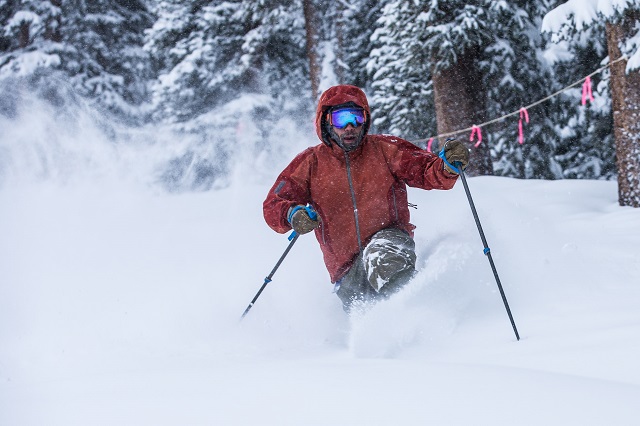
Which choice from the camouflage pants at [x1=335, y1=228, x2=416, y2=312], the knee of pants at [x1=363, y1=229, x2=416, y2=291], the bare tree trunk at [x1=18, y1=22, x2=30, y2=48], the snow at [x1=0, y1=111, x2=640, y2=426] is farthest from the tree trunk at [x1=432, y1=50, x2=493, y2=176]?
the bare tree trunk at [x1=18, y1=22, x2=30, y2=48]

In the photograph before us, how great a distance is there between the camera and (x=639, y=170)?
23.8 feet

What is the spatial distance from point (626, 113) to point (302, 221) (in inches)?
183

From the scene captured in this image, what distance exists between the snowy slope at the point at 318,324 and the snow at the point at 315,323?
0.05ft

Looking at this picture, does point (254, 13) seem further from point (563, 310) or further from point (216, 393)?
point (216, 393)

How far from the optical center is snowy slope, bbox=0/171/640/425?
2.50m

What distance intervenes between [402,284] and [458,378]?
179 centimetres

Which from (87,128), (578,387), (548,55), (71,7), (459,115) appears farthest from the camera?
(71,7)

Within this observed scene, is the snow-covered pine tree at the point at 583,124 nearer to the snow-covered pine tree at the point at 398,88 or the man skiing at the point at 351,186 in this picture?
the snow-covered pine tree at the point at 398,88

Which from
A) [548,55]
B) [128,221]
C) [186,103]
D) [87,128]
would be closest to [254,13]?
[186,103]

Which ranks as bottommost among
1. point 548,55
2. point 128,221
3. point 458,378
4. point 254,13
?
point 128,221

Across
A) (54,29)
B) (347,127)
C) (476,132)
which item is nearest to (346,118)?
(347,127)

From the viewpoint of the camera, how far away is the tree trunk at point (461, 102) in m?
11.0

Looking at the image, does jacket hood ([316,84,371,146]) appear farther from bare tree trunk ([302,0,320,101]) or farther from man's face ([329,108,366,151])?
bare tree trunk ([302,0,320,101])

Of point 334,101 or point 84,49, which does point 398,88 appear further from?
point 84,49
